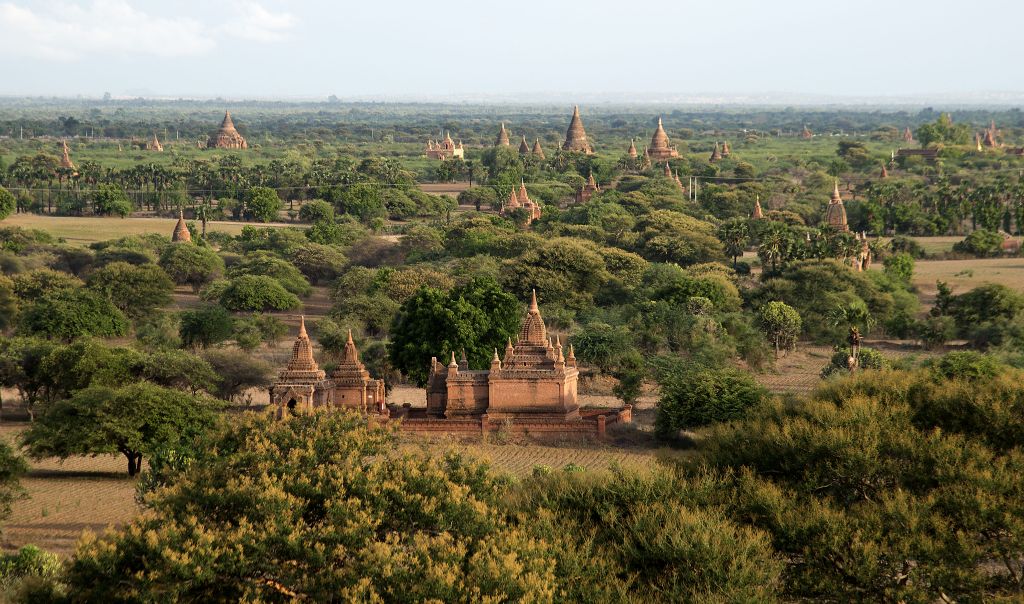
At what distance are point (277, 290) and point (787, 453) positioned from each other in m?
30.5

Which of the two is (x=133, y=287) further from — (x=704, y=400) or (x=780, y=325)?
(x=704, y=400)

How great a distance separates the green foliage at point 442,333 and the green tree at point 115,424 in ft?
25.8

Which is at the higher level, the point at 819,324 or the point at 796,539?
the point at 796,539

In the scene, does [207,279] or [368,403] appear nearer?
[368,403]

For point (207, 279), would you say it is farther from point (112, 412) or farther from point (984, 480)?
point (984, 480)

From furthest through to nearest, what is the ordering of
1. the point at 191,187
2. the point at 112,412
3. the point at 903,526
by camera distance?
the point at 191,187, the point at 112,412, the point at 903,526

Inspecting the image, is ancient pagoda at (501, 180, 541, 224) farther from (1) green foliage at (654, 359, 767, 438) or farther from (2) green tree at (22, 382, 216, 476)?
(2) green tree at (22, 382, 216, 476)

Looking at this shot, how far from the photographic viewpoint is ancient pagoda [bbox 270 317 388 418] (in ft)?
98.4

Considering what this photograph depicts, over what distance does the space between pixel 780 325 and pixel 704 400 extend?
1331 centimetres

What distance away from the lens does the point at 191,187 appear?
90.4m

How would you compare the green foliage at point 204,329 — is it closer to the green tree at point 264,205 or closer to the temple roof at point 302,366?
the temple roof at point 302,366

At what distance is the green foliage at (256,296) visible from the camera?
4678 centimetres

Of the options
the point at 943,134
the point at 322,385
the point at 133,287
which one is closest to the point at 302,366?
the point at 322,385

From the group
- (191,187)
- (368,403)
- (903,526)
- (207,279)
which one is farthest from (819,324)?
(191,187)
